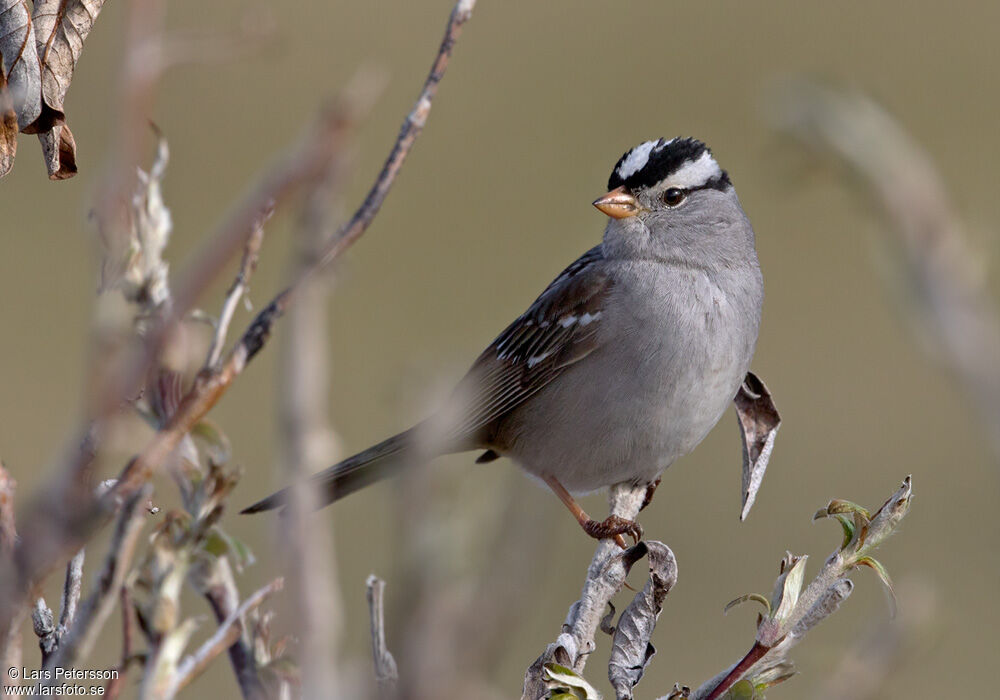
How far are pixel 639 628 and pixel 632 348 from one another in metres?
2.17

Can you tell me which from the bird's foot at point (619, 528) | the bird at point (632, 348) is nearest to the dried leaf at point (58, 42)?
the bird's foot at point (619, 528)

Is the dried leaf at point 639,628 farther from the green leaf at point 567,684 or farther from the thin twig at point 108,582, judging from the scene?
the thin twig at point 108,582

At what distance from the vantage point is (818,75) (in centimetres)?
71

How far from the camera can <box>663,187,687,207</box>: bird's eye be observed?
12.7 feet

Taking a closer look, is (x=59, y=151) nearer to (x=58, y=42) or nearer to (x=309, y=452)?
(x=58, y=42)

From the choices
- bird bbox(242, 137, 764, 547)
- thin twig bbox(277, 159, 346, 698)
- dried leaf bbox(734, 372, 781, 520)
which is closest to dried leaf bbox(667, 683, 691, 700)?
thin twig bbox(277, 159, 346, 698)

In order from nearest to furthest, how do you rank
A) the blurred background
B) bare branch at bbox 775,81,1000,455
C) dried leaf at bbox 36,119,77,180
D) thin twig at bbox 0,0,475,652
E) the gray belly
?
1. bare branch at bbox 775,81,1000,455
2. thin twig at bbox 0,0,475,652
3. dried leaf at bbox 36,119,77,180
4. the gray belly
5. the blurred background

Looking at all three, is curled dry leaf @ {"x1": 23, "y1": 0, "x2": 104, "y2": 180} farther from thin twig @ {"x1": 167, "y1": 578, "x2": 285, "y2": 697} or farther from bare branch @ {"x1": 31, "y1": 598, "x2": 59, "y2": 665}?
thin twig @ {"x1": 167, "y1": 578, "x2": 285, "y2": 697}

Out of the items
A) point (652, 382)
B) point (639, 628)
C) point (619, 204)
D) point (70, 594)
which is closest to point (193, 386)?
point (70, 594)

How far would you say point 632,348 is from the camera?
3.63m

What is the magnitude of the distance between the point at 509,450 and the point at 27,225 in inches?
410

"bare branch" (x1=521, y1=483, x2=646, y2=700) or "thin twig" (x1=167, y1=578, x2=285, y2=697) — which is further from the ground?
"bare branch" (x1=521, y1=483, x2=646, y2=700)

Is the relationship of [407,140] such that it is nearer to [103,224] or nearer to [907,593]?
[103,224]

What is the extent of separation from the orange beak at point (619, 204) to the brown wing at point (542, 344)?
191mm
